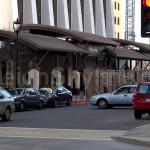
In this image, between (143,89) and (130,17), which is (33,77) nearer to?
(143,89)

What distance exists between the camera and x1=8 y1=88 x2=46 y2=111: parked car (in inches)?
1382

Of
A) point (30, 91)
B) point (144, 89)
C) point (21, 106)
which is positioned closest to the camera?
point (144, 89)

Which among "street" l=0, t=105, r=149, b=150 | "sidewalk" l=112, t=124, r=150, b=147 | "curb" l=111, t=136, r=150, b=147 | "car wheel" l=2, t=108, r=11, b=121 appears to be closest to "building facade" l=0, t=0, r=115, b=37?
"car wheel" l=2, t=108, r=11, b=121

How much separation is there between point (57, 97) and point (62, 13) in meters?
30.1

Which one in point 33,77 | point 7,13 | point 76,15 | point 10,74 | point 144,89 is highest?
point 76,15

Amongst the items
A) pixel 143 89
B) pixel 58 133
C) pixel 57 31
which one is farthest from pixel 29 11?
pixel 58 133

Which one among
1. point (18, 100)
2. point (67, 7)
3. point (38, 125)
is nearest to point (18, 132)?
point (38, 125)

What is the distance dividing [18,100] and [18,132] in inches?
619

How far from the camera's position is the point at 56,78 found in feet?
182

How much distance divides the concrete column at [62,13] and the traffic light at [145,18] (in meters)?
55.1

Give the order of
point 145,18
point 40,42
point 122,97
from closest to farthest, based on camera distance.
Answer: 1. point 145,18
2. point 122,97
3. point 40,42

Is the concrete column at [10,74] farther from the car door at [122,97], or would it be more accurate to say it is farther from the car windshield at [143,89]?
the car windshield at [143,89]

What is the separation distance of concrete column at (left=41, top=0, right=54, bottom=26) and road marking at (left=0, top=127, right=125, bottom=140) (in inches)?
1800

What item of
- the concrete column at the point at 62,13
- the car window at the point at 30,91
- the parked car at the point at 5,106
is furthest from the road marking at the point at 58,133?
the concrete column at the point at 62,13
